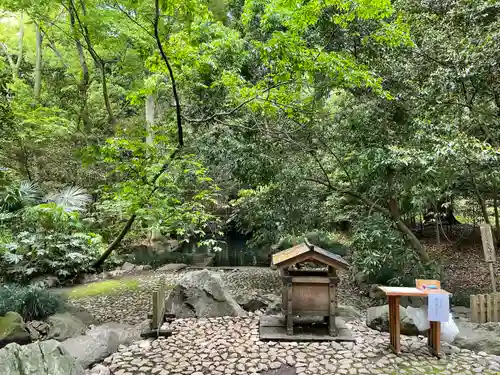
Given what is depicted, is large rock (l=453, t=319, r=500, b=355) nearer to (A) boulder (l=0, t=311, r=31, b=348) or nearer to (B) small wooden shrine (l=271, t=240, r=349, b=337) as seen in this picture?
(B) small wooden shrine (l=271, t=240, r=349, b=337)

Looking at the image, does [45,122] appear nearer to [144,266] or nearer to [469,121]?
[144,266]

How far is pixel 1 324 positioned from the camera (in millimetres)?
4102

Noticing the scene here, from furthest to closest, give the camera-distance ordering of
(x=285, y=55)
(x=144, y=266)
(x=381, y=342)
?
1. (x=144, y=266)
2. (x=285, y=55)
3. (x=381, y=342)

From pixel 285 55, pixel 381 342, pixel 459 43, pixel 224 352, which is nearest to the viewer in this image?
pixel 224 352

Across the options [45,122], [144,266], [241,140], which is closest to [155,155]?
[241,140]

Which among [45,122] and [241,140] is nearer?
[241,140]

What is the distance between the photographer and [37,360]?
9.05 feet

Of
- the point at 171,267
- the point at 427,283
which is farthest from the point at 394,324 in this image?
the point at 171,267

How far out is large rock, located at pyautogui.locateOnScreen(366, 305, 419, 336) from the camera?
4332 mm

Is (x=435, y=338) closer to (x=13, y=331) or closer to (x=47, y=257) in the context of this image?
(x=13, y=331)

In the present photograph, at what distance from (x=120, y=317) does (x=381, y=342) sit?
14.1 feet

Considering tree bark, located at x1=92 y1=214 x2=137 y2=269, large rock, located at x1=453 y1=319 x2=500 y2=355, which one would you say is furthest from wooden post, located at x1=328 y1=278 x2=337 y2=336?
tree bark, located at x1=92 y1=214 x2=137 y2=269

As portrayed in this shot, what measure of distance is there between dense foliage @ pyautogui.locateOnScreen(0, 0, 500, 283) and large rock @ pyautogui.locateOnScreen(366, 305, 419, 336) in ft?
4.91

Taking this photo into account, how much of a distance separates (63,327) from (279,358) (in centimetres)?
306
